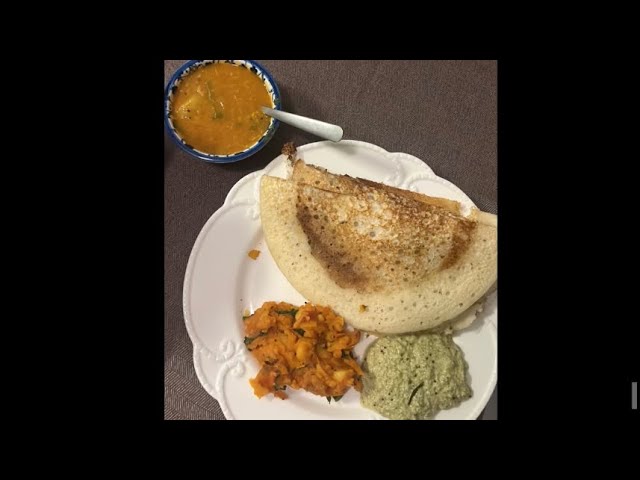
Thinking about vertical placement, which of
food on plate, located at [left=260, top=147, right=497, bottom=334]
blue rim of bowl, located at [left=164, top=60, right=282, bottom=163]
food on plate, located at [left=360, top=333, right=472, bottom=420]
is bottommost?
food on plate, located at [left=360, top=333, right=472, bottom=420]

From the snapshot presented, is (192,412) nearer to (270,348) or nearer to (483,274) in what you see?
(270,348)

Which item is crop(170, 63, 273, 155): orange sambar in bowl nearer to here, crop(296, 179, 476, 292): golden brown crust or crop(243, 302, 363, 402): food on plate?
crop(296, 179, 476, 292): golden brown crust

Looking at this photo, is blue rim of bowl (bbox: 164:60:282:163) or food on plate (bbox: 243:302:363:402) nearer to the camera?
food on plate (bbox: 243:302:363:402)

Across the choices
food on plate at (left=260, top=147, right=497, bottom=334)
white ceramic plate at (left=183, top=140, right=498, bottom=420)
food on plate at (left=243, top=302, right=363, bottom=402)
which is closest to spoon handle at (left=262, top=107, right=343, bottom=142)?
white ceramic plate at (left=183, top=140, right=498, bottom=420)

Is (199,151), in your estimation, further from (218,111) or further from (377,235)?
(377,235)

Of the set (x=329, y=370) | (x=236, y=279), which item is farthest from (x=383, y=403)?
(x=236, y=279)

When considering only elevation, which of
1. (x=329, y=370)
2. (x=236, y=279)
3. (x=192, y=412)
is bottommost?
(x=192, y=412)

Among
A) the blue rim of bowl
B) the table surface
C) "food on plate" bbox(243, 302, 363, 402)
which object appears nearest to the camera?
"food on plate" bbox(243, 302, 363, 402)
